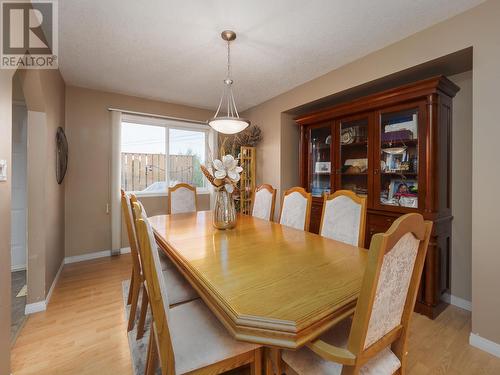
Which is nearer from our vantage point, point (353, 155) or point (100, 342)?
point (100, 342)

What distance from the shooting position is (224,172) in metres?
1.82

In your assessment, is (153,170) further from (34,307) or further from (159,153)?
(34,307)

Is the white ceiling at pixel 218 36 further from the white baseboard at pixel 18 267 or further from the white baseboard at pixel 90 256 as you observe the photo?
the white baseboard at pixel 18 267

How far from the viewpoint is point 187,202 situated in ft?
10.3

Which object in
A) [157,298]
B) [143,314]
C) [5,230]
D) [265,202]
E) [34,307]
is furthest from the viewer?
[265,202]

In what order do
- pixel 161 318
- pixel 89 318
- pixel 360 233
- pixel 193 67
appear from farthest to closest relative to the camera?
1. pixel 193 67
2. pixel 89 318
3. pixel 360 233
4. pixel 161 318

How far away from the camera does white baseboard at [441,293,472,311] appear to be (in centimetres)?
216

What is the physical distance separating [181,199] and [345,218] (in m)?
2.09

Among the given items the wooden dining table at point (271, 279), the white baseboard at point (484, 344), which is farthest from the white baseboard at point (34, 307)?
the white baseboard at point (484, 344)

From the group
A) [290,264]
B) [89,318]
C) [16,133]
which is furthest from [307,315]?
[16,133]

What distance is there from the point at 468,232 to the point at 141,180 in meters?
4.18

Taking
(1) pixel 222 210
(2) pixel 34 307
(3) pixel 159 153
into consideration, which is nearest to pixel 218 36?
(1) pixel 222 210

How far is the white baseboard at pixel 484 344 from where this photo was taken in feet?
5.31

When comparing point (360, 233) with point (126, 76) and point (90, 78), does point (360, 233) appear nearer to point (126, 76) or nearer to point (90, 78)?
point (126, 76)
